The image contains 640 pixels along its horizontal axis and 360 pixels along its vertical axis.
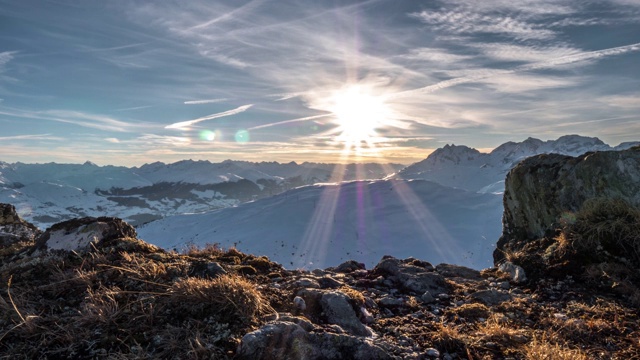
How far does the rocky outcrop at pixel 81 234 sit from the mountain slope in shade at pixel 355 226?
2784 cm

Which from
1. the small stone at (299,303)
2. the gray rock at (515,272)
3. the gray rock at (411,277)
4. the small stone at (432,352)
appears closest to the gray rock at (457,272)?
the gray rock at (515,272)

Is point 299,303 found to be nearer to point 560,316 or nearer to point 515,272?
point 560,316

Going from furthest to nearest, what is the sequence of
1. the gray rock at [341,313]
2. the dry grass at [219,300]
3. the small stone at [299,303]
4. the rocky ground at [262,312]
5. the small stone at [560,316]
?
the small stone at [560,316] → the small stone at [299,303] → the gray rock at [341,313] → the dry grass at [219,300] → the rocky ground at [262,312]

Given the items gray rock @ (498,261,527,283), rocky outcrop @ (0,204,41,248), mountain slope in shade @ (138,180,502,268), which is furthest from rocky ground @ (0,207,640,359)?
mountain slope in shade @ (138,180,502,268)

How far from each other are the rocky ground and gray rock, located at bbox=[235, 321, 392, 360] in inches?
0.4

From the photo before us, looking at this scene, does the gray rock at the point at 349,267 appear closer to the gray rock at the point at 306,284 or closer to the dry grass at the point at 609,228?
the gray rock at the point at 306,284

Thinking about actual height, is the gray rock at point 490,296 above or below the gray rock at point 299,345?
below

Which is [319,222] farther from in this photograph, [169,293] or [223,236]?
[169,293]

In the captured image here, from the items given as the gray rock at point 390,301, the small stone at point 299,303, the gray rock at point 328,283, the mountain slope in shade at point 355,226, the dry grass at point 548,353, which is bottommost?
the mountain slope in shade at point 355,226

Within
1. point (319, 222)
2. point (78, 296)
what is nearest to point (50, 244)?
point (78, 296)

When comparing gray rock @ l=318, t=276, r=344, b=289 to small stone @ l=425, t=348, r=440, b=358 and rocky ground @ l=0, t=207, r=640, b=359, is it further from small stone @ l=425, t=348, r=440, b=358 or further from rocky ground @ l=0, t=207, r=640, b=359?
small stone @ l=425, t=348, r=440, b=358

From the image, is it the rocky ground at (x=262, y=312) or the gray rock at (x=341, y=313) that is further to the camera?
the gray rock at (x=341, y=313)

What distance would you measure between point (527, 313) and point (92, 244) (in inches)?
279

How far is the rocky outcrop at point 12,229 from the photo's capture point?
8359mm
